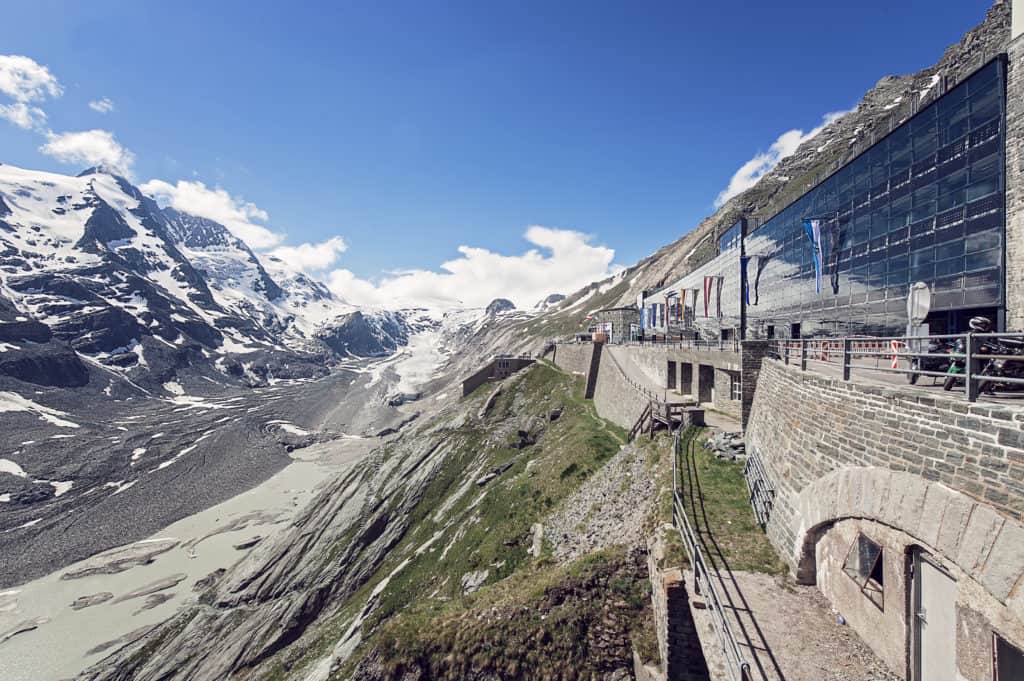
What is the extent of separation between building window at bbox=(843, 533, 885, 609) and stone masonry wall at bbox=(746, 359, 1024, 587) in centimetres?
66

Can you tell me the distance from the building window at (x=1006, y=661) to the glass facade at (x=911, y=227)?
2103 centimetres

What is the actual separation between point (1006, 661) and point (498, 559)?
17226mm

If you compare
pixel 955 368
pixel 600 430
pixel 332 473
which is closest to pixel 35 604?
pixel 332 473

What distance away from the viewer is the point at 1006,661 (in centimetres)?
516

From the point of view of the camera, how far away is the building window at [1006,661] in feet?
16.4

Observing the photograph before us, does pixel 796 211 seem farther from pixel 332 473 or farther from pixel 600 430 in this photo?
pixel 332 473

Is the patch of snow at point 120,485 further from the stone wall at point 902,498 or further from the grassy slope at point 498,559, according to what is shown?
the stone wall at point 902,498

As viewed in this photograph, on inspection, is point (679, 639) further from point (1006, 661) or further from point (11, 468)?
point (11, 468)

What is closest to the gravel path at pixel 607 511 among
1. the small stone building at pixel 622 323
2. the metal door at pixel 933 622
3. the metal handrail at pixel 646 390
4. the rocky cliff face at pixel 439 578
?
the rocky cliff face at pixel 439 578

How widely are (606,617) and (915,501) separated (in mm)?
8512

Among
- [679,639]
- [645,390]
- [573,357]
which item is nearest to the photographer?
[679,639]

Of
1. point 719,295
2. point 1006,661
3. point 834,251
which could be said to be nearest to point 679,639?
point 1006,661

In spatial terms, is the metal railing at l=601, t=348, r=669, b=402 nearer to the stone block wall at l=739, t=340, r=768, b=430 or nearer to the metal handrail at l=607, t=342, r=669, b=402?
the metal handrail at l=607, t=342, r=669, b=402

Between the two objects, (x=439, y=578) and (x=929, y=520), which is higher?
(x=929, y=520)
